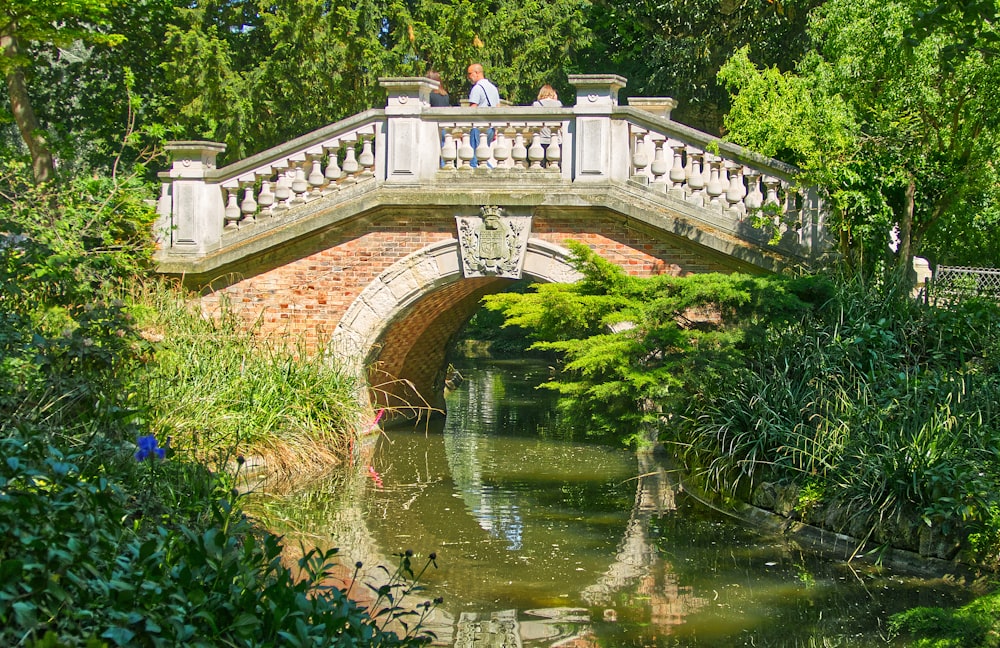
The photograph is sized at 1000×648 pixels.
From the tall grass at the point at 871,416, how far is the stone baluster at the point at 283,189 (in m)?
5.23

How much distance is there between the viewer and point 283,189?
1291cm

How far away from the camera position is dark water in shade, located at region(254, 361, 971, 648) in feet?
22.1

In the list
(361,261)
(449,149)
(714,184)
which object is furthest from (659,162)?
(361,261)

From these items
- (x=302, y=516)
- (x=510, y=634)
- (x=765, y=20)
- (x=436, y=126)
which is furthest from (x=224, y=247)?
(x=765, y=20)

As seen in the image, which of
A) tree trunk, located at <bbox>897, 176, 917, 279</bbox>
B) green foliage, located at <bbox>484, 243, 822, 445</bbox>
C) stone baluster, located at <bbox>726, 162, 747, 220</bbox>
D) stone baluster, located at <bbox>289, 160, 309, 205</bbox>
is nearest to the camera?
green foliage, located at <bbox>484, 243, 822, 445</bbox>

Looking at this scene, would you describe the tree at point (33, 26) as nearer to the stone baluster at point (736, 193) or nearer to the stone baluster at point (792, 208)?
the stone baluster at point (736, 193)

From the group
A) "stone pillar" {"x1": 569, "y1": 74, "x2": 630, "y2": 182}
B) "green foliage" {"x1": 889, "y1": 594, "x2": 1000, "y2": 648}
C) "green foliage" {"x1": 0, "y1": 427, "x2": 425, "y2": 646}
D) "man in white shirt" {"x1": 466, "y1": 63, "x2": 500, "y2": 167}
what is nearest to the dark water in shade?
"green foliage" {"x1": 889, "y1": 594, "x2": 1000, "y2": 648}

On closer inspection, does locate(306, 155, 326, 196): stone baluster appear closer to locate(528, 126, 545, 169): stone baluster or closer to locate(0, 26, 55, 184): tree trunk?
locate(528, 126, 545, 169): stone baluster

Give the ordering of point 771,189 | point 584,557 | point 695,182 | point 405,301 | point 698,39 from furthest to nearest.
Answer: point 698,39 < point 405,301 < point 695,182 < point 771,189 < point 584,557

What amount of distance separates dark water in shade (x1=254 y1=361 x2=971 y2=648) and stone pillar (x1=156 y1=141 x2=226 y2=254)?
313 centimetres

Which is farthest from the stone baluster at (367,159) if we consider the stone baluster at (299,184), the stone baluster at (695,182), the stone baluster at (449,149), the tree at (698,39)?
the tree at (698,39)

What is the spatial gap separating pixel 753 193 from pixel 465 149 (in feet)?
10.2

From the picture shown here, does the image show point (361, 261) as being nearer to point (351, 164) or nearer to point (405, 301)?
point (405, 301)

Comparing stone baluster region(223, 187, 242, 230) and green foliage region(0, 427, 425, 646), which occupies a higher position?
stone baluster region(223, 187, 242, 230)
